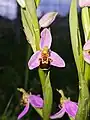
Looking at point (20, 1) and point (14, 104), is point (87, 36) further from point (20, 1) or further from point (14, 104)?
point (14, 104)

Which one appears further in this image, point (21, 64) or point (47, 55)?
point (21, 64)

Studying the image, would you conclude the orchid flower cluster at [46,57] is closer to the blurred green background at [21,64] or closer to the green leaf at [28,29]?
the green leaf at [28,29]

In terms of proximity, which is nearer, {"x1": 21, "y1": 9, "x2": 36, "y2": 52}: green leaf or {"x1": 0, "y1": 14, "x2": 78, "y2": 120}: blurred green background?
{"x1": 21, "y1": 9, "x2": 36, "y2": 52}: green leaf

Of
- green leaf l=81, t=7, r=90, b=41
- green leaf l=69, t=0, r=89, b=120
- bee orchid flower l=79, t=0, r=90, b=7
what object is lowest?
green leaf l=69, t=0, r=89, b=120

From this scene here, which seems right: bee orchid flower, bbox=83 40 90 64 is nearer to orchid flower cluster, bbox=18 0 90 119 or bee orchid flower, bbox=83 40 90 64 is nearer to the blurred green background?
orchid flower cluster, bbox=18 0 90 119

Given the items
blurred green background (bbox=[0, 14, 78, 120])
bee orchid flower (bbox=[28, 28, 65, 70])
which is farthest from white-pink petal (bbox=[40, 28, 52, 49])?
blurred green background (bbox=[0, 14, 78, 120])

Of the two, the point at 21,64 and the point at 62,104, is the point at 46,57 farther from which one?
the point at 21,64

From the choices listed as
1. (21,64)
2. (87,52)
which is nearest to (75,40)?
(87,52)

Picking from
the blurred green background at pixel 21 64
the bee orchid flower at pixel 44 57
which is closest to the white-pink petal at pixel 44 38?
the bee orchid flower at pixel 44 57

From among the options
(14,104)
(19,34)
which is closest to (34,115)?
(14,104)
